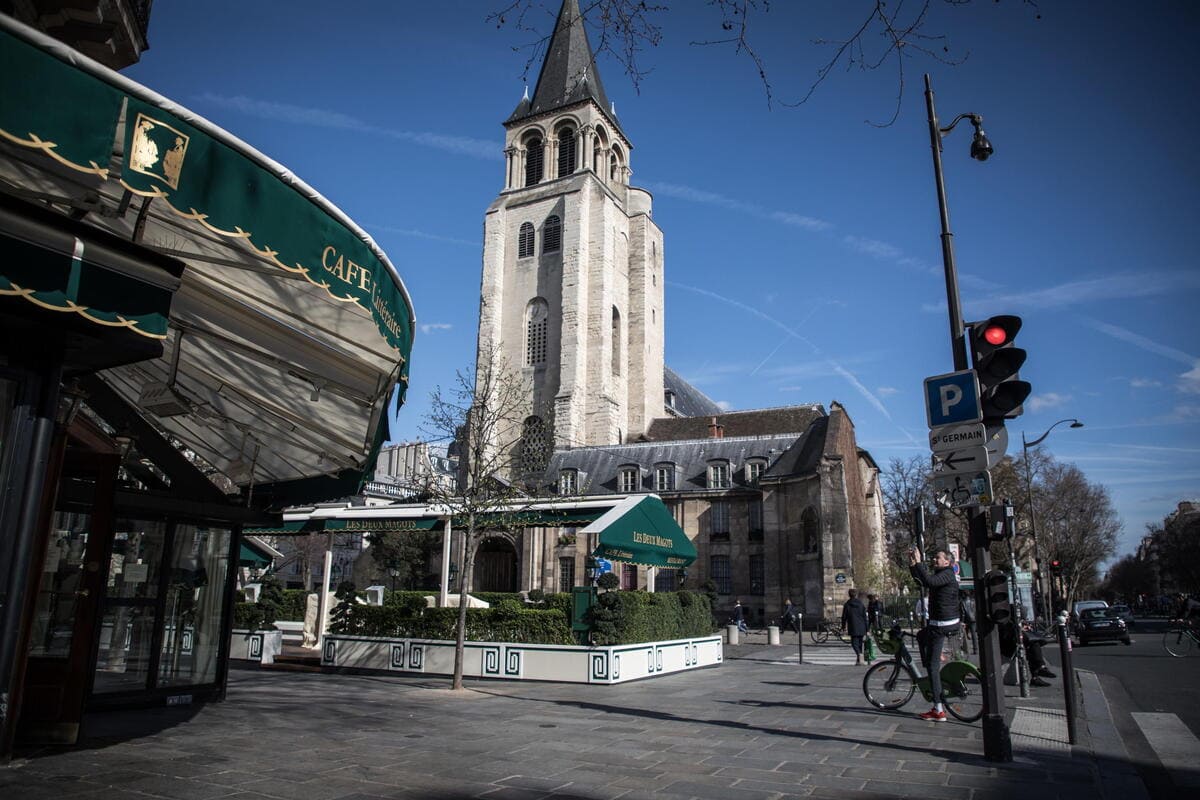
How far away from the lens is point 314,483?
878 centimetres

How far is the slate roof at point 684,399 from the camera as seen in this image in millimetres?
65188

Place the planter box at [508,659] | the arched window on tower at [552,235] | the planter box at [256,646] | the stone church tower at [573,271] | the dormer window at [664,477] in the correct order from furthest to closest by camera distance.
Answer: the arched window on tower at [552,235]
the stone church tower at [573,271]
the dormer window at [664,477]
the planter box at [256,646]
the planter box at [508,659]

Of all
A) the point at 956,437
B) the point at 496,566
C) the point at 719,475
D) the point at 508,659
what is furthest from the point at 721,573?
the point at 956,437

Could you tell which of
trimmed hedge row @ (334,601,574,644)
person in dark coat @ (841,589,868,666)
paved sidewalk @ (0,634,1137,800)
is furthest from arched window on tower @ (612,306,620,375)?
paved sidewalk @ (0,634,1137,800)

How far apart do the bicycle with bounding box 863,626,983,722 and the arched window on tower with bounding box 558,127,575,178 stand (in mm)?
51998

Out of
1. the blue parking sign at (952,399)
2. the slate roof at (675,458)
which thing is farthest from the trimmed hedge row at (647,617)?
the slate roof at (675,458)

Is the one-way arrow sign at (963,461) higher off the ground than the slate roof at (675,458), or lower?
lower

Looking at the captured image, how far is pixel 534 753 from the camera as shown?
6469mm

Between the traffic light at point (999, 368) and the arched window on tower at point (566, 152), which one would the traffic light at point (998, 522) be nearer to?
the traffic light at point (999, 368)

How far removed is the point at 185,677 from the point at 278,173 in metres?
6.12

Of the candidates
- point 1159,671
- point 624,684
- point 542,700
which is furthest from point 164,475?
point 1159,671

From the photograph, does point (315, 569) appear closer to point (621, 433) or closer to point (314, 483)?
point (621, 433)

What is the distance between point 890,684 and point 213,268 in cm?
872

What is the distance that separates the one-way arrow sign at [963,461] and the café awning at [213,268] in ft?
16.8
